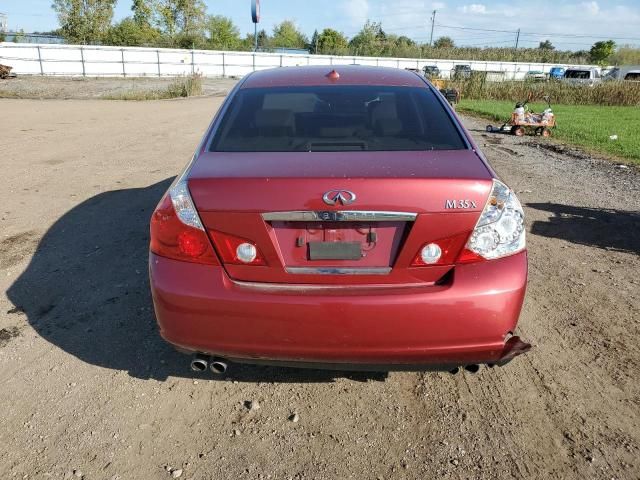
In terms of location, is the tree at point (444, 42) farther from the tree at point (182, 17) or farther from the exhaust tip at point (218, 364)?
the exhaust tip at point (218, 364)

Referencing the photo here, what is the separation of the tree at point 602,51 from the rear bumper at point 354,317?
81.4 metres

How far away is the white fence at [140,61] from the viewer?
38625 mm

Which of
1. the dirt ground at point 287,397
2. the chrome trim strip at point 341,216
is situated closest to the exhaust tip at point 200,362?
the dirt ground at point 287,397

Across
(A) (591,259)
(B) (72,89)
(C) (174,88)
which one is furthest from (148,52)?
(A) (591,259)

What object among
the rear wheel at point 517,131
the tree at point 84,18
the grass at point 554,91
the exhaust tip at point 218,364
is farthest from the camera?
the tree at point 84,18

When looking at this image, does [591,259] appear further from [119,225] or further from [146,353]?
[119,225]

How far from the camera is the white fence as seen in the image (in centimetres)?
3862

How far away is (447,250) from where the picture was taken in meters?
2.28

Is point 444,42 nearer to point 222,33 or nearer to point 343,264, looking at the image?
point 222,33

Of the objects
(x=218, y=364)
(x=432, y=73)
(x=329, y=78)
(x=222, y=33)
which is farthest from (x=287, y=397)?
(x=222, y=33)

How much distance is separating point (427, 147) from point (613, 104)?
26.4 meters

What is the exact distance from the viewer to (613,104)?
2459 centimetres

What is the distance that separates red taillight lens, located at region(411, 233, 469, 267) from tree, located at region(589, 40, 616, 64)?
8140 centimetres

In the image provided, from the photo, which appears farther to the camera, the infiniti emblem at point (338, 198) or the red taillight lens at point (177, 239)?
the red taillight lens at point (177, 239)
